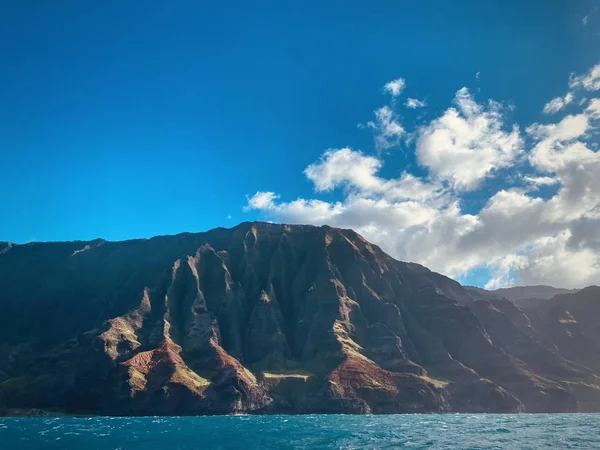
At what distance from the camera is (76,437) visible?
9969 centimetres

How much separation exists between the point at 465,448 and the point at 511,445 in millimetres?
9954

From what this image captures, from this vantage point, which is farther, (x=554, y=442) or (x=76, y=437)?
(x=76, y=437)

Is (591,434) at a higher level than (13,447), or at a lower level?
lower

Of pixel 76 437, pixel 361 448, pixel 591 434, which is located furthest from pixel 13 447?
pixel 591 434

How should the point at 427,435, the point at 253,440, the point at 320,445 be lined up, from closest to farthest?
1. the point at 320,445
2. the point at 253,440
3. the point at 427,435

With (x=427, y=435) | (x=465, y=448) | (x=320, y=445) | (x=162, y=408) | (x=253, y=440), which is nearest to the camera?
(x=465, y=448)

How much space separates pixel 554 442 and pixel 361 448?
1273 inches

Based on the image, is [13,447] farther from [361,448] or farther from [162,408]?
[162,408]

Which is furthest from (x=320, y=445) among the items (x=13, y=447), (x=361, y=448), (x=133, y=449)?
(x=13, y=447)

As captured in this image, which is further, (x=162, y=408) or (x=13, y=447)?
(x=162, y=408)

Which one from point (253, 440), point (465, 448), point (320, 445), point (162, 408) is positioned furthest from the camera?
point (162, 408)

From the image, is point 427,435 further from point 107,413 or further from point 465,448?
point 107,413

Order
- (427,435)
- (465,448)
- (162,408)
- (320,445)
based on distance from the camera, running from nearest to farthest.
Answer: (465,448), (320,445), (427,435), (162,408)

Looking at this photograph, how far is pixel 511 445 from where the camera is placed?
80.3 metres
